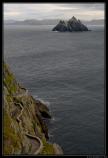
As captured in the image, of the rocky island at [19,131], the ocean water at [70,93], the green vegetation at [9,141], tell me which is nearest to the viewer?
the green vegetation at [9,141]

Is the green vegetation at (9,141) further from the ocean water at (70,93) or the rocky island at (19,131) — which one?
the ocean water at (70,93)

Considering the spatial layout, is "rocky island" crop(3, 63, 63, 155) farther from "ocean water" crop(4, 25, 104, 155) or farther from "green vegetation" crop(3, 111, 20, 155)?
"ocean water" crop(4, 25, 104, 155)

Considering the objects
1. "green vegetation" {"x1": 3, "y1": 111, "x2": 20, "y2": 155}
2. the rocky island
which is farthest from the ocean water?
"green vegetation" {"x1": 3, "y1": 111, "x2": 20, "y2": 155}

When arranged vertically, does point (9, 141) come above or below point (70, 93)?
above

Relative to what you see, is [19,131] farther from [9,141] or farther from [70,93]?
[70,93]

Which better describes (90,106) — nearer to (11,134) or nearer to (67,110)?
A: (67,110)

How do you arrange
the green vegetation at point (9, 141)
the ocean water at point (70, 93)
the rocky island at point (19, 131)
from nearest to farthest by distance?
1. the green vegetation at point (9, 141)
2. the rocky island at point (19, 131)
3. the ocean water at point (70, 93)

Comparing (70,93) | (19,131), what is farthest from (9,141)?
(70,93)

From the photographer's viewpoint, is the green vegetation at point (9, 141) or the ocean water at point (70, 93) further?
the ocean water at point (70, 93)

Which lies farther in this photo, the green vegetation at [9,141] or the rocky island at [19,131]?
the rocky island at [19,131]

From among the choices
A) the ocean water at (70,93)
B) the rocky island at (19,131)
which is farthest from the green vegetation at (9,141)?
the ocean water at (70,93)

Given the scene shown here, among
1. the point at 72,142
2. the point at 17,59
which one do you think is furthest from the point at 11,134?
the point at 17,59
